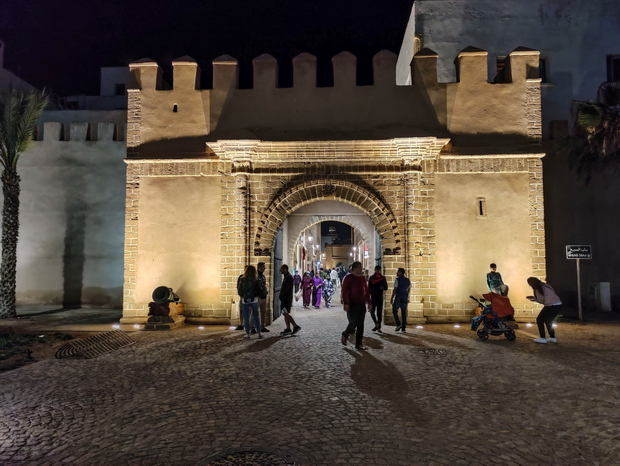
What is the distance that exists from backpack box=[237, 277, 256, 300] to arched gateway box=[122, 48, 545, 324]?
2006 millimetres

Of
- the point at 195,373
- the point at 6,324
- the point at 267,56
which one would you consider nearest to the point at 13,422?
the point at 195,373

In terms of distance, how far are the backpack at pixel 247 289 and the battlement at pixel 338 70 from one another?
5521 mm

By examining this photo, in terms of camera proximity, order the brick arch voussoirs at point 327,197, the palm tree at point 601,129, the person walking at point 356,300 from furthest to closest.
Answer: the brick arch voussoirs at point 327,197, the palm tree at point 601,129, the person walking at point 356,300

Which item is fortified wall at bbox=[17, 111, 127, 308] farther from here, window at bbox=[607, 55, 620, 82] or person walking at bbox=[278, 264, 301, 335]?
window at bbox=[607, 55, 620, 82]

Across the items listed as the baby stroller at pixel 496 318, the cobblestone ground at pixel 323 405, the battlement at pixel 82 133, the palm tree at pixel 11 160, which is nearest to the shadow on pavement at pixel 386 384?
the cobblestone ground at pixel 323 405

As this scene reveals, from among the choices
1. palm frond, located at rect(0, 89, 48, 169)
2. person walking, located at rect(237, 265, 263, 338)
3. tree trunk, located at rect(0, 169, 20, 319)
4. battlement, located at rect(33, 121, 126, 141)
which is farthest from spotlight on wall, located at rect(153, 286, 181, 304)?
battlement, located at rect(33, 121, 126, 141)

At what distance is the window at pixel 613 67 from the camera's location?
56.3 ft

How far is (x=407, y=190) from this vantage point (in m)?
11.1

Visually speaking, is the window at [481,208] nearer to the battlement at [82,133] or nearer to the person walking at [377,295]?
the person walking at [377,295]

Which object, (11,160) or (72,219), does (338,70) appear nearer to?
(11,160)

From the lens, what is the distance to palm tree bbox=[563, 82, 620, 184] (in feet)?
35.3

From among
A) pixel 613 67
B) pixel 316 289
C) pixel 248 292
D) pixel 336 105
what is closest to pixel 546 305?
pixel 248 292

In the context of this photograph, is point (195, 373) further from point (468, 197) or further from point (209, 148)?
point (468, 197)

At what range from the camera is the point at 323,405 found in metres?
4.87
